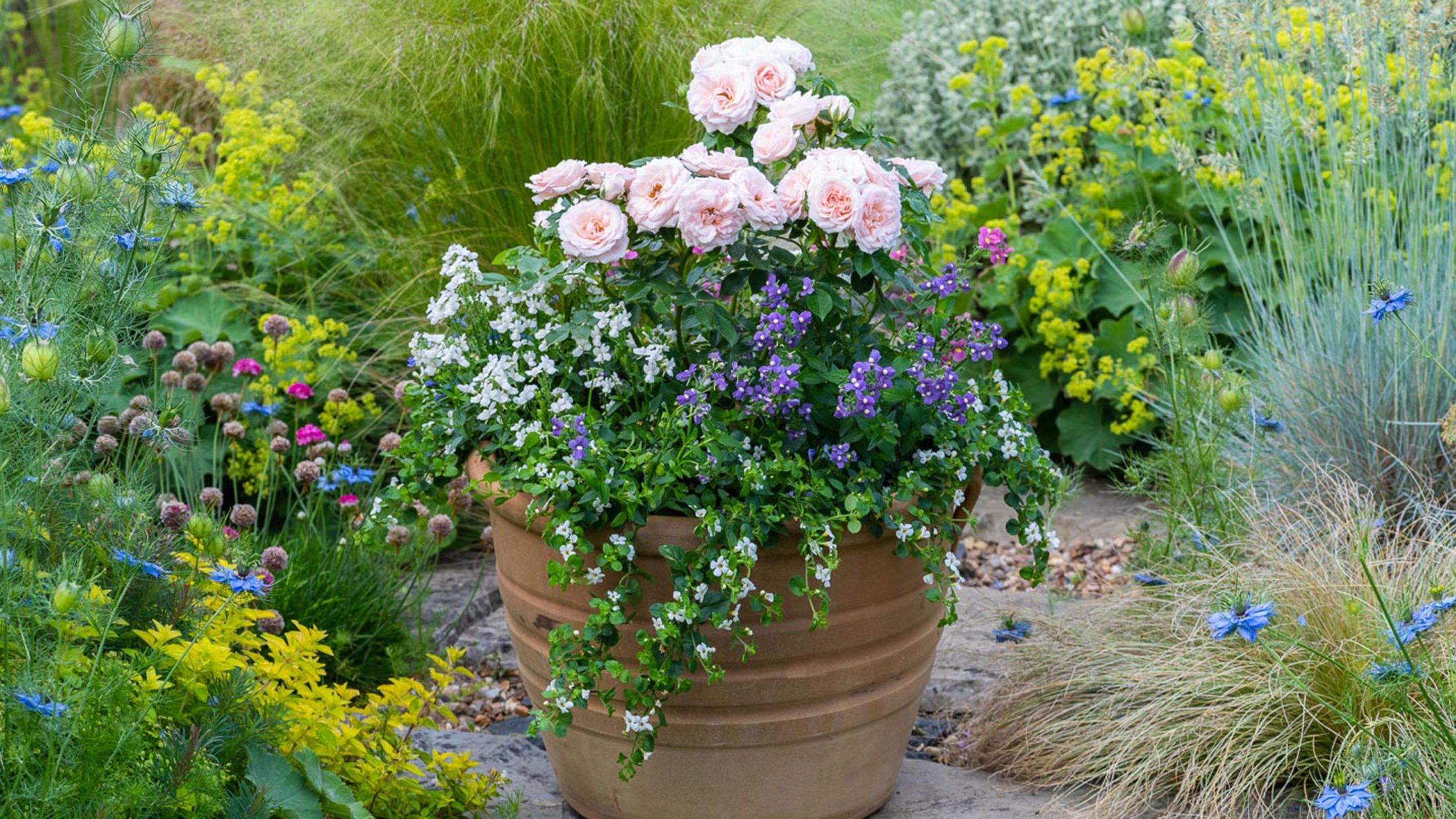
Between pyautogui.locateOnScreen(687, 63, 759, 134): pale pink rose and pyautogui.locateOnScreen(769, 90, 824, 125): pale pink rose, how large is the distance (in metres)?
0.04

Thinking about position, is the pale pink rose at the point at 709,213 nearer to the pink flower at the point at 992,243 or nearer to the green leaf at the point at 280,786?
the pink flower at the point at 992,243

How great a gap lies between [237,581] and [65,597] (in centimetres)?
29

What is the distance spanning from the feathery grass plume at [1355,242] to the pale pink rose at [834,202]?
1.41 meters

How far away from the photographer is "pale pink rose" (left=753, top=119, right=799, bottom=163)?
190cm

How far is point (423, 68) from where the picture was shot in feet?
11.1

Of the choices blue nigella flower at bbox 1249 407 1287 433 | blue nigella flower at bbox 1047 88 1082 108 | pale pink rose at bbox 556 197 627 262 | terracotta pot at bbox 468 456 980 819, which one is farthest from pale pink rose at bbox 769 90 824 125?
blue nigella flower at bbox 1047 88 1082 108

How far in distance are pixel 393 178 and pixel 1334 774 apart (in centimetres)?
274

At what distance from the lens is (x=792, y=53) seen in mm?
2018

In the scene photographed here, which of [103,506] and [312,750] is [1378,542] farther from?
[103,506]

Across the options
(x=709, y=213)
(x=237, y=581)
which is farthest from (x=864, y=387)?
(x=237, y=581)

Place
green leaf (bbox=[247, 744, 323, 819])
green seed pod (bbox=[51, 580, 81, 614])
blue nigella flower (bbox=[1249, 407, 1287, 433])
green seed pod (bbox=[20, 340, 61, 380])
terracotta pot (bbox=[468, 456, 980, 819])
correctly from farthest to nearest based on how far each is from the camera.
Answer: blue nigella flower (bbox=[1249, 407, 1287, 433]), terracotta pot (bbox=[468, 456, 980, 819]), green leaf (bbox=[247, 744, 323, 819]), green seed pod (bbox=[20, 340, 61, 380]), green seed pod (bbox=[51, 580, 81, 614])

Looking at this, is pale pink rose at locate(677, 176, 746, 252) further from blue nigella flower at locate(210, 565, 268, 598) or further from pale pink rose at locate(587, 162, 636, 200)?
blue nigella flower at locate(210, 565, 268, 598)

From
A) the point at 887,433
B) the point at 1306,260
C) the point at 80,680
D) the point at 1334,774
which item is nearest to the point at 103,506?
the point at 80,680

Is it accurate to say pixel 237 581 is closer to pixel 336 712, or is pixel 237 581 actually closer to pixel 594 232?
pixel 336 712
